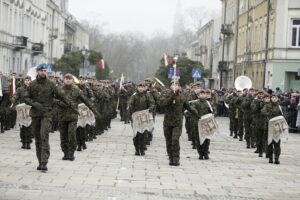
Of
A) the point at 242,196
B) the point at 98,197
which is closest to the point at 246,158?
the point at 242,196

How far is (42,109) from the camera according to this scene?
13.1 m

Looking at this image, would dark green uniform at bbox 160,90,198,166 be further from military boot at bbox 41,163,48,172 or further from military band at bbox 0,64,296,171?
military boot at bbox 41,163,48,172

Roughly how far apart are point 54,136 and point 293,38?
24.3m

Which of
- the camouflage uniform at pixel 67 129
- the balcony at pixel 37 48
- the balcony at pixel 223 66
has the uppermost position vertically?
the balcony at pixel 37 48

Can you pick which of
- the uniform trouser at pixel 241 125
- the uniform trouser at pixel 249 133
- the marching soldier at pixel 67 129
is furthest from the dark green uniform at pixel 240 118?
the marching soldier at pixel 67 129

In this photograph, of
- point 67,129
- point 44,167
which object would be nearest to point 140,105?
point 67,129

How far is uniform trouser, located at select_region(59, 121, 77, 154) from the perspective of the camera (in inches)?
601

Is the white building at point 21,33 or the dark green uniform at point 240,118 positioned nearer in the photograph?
the dark green uniform at point 240,118

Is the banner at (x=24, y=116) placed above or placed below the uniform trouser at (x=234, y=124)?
above

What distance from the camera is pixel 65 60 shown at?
2381 inches

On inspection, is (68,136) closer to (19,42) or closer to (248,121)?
(248,121)

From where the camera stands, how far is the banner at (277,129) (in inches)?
645

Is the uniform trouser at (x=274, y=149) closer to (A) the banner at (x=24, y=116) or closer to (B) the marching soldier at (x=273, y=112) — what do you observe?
(B) the marching soldier at (x=273, y=112)

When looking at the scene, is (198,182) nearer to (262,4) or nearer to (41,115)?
(41,115)
